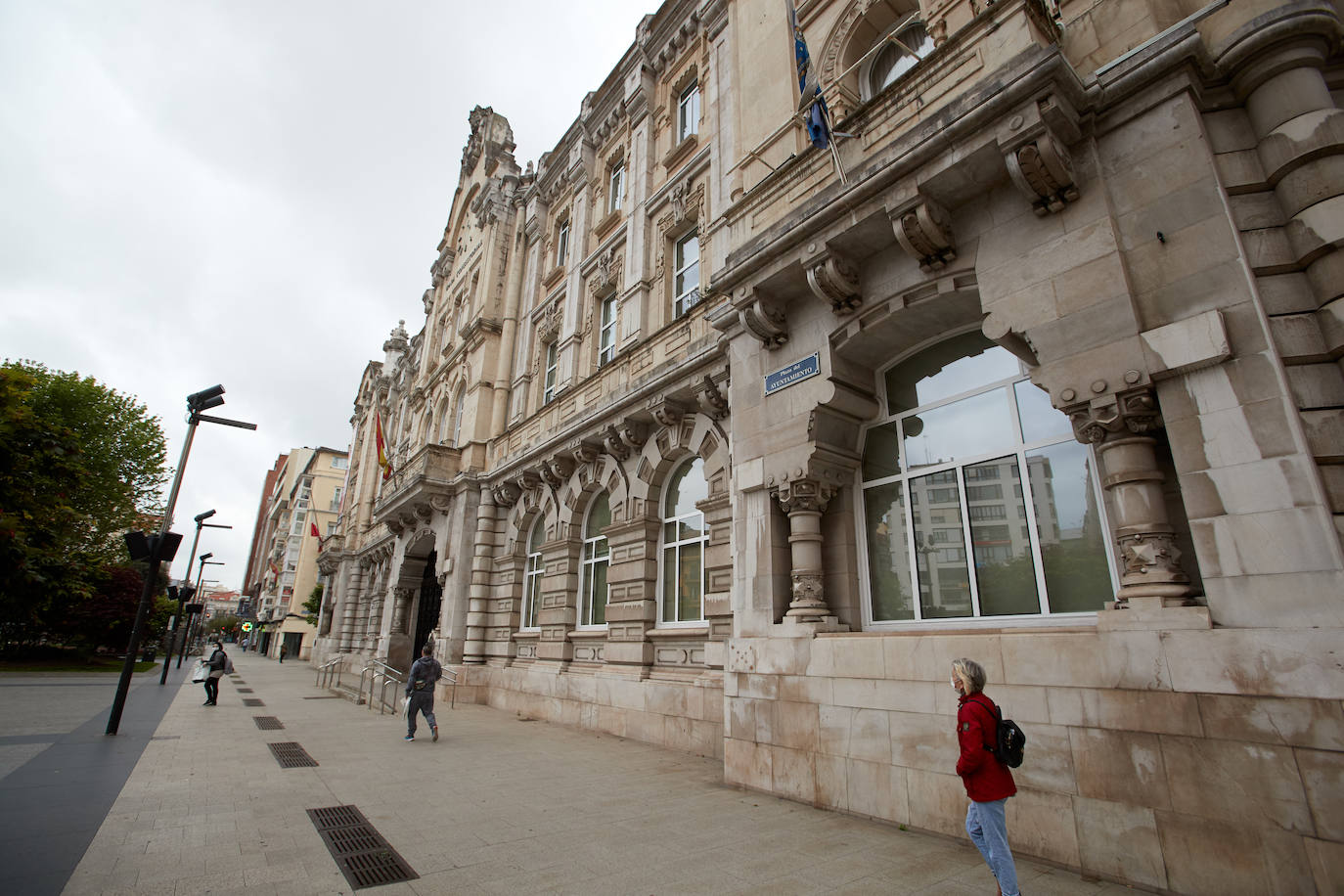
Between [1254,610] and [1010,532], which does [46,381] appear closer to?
[1010,532]

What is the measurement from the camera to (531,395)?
1852 centimetres

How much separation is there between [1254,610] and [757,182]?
24.6 feet

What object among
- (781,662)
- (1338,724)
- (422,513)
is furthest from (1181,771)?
(422,513)

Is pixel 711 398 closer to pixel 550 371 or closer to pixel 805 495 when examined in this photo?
pixel 805 495

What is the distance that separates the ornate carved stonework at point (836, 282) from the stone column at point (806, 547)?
2214mm

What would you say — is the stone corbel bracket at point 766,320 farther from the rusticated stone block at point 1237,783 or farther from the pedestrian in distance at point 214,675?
the pedestrian in distance at point 214,675

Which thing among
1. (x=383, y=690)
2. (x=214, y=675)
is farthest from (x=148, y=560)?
(x=214, y=675)

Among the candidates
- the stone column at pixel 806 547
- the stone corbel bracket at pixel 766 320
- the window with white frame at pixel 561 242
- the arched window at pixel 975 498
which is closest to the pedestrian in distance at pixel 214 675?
the window with white frame at pixel 561 242

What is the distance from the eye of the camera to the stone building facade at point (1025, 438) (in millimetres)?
4164

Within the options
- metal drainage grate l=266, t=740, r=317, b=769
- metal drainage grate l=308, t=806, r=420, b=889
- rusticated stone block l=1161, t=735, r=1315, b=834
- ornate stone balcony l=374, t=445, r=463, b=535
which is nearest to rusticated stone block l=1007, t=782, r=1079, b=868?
rusticated stone block l=1161, t=735, r=1315, b=834

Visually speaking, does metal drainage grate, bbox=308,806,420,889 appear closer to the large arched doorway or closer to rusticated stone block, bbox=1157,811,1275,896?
rusticated stone block, bbox=1157,811,1275,896

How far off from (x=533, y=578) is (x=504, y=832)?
11.3 meters

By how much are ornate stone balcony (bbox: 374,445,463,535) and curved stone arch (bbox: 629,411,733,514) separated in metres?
8.72

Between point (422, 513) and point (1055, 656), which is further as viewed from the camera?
point (422, 513)
